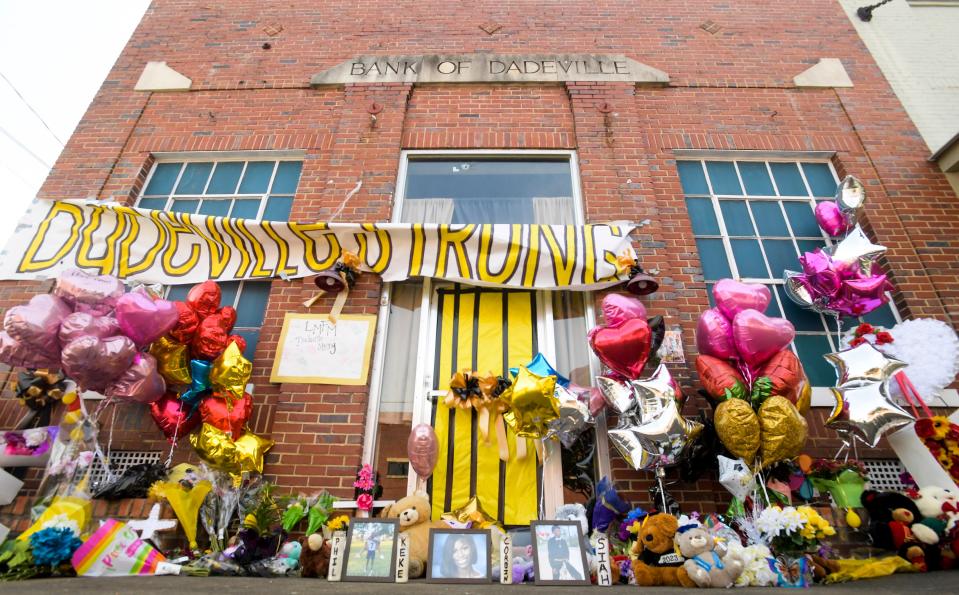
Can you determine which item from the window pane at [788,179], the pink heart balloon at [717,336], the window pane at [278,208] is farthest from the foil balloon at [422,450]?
the window pane at [788,179]

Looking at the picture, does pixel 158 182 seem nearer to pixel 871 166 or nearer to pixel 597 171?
pixel 597 171

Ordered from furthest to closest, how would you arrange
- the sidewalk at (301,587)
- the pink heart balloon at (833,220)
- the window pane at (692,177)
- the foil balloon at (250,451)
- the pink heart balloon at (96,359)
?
the window pane at (692,177)
the pink heart balloon at (833,220)
the foil balloon at (250,451)
the pink heart balloon at (96,359)
the sidewalk at (301,587)

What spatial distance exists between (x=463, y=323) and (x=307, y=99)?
3.40 m

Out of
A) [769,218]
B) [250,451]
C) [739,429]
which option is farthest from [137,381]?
[769,218]

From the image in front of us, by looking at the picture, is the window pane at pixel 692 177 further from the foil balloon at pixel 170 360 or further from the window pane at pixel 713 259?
the foil balloon at pixel 170 360

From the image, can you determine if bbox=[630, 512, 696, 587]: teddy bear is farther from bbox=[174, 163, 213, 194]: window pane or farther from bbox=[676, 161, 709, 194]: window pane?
bbox=[174, 163, 213, 194]: window pane

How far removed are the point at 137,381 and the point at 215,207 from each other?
2.39m

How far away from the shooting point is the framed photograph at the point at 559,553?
8.62ft

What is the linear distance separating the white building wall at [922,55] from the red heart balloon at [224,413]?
7.19 m

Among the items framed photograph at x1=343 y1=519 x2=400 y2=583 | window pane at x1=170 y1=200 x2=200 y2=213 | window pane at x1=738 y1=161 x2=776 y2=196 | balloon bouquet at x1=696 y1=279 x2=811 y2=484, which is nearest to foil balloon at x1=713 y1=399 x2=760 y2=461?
balloon bouquet at x1=696 y1=279 x2=811 y2=484

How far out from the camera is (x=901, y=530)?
2.98 meters

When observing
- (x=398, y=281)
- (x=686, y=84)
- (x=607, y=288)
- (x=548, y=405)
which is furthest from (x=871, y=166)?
(x=398, y=281)

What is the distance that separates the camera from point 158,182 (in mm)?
5324

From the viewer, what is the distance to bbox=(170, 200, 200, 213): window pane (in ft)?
16.8
